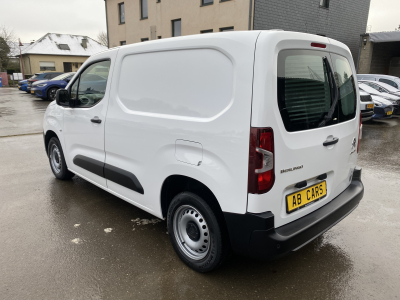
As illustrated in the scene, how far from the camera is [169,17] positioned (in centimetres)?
1981

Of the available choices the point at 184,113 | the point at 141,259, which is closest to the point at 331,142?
the point at 184,113

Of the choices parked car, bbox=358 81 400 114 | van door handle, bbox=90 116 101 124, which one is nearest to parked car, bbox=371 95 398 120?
parked car, bbox=358 81 400 114

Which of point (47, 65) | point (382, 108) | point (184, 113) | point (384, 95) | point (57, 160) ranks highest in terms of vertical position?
point (47, 65)

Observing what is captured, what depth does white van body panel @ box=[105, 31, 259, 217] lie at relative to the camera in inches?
85.8

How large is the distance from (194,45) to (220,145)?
33.7 inches

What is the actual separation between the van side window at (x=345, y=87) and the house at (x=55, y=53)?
152 ft

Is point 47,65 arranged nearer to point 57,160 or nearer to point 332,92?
point 57,160

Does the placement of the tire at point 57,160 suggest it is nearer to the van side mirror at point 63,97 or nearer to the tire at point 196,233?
the van side mirror at point 63,97

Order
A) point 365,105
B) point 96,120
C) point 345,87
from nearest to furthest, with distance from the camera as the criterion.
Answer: point 345,87
point 96,120
point 365,105

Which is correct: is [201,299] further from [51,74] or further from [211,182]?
[51,74]

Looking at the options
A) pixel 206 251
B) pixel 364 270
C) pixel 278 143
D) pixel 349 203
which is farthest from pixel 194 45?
pixel 364 270

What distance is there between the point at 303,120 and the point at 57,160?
4.06m

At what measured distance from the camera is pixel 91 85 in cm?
374

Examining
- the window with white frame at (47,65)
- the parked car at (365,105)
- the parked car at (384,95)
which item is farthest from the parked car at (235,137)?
the window with white frame at (47,65)
